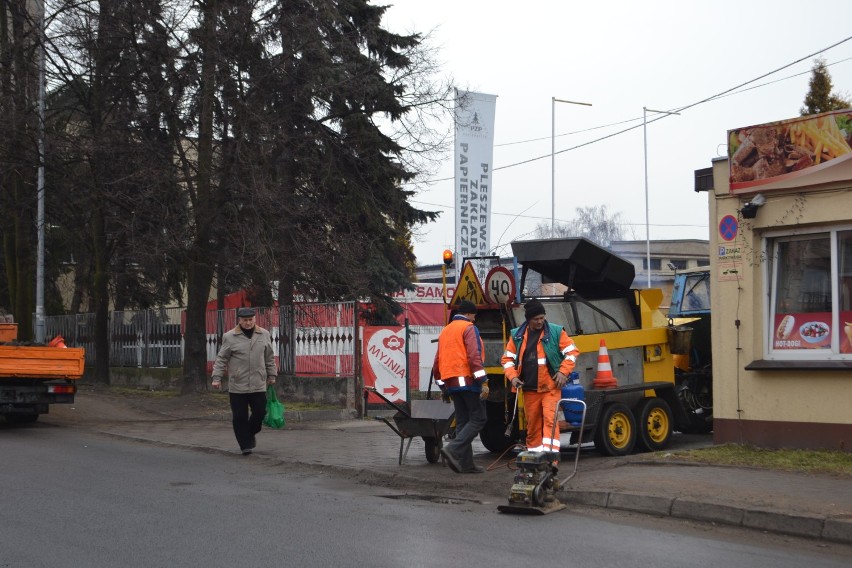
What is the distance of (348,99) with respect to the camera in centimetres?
2150

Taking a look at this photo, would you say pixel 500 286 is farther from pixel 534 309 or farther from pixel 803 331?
pixel 803 331

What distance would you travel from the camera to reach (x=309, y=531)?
24.4 feet

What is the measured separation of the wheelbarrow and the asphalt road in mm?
1123

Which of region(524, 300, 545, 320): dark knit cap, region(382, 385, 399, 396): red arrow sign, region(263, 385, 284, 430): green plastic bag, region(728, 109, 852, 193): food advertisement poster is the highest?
region(728, 109, 852, 193): food advertisement poster

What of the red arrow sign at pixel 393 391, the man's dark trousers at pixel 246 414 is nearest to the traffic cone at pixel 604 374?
the man's dark trousers at pixel 246 414

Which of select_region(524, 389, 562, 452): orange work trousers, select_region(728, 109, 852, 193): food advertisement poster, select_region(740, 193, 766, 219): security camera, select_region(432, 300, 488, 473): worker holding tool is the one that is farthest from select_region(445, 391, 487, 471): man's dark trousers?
select_region(728, 109, 852, 193): food advertisement poster

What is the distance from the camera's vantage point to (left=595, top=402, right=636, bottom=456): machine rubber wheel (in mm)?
11742

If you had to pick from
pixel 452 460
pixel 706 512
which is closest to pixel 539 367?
pixel 452 460

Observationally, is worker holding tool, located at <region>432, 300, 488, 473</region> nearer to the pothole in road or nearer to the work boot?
the work boot

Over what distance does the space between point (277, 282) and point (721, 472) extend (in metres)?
12.6

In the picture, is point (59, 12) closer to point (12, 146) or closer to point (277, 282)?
point (12, 146)

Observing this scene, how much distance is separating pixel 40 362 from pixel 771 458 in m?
11.1

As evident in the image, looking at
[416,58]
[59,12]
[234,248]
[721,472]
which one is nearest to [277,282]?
[234,248]

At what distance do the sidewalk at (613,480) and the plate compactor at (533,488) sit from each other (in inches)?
20.2
